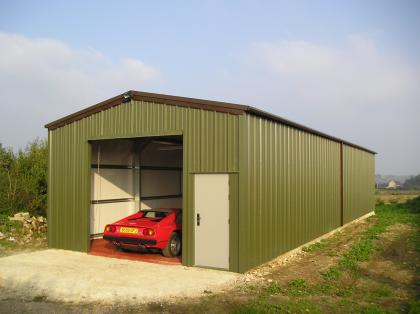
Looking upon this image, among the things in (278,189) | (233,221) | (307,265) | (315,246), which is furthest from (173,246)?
(315,246)

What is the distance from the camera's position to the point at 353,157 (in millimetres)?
18062

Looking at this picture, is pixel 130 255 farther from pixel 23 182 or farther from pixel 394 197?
pixel 394 197

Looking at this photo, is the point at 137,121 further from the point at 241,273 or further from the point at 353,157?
the point at 353,157

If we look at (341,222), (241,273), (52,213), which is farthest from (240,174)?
(341,222)

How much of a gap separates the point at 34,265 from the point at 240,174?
500cm

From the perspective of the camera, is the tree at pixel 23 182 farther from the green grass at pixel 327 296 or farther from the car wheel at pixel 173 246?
the green grass at pixel 327 296

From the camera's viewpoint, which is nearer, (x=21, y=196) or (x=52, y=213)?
(x=52, y=213)

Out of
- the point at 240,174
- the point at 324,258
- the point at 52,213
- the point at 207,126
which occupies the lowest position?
the point at 324,258

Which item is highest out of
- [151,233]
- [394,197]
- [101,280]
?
[151,233]

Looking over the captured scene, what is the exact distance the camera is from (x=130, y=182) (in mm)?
13523

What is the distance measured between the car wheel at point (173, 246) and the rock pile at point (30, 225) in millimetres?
5209

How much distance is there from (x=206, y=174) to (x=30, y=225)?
7831 mm

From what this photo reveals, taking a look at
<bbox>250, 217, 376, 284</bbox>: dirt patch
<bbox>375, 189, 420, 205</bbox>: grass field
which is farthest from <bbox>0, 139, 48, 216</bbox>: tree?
<bbox>375, 189, 420, 205</bbox>: grass field

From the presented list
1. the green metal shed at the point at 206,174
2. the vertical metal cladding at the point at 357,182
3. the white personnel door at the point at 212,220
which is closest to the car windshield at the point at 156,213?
the green metal shed at the point at 206,174
